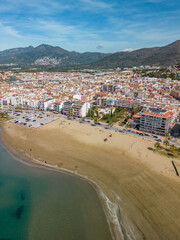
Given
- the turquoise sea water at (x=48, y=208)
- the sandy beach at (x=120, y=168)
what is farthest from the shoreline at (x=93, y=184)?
the turquoise sea water at (x=48, y=208)

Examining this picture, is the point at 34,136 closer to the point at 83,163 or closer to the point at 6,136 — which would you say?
the point at 6,136

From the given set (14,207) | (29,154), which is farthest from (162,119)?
(14,207)

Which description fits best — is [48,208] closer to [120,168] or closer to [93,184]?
[93,184]

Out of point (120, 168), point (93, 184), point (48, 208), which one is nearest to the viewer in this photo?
point (48, 208)

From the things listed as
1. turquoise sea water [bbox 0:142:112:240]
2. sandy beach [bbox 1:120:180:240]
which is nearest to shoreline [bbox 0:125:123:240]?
sandy beach [bbox 1:120:180:240]

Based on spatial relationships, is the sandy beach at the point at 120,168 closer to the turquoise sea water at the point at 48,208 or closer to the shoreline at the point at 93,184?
the shoreline at the point at 93,184

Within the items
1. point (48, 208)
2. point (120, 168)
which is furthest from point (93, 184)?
point (48, 208)
